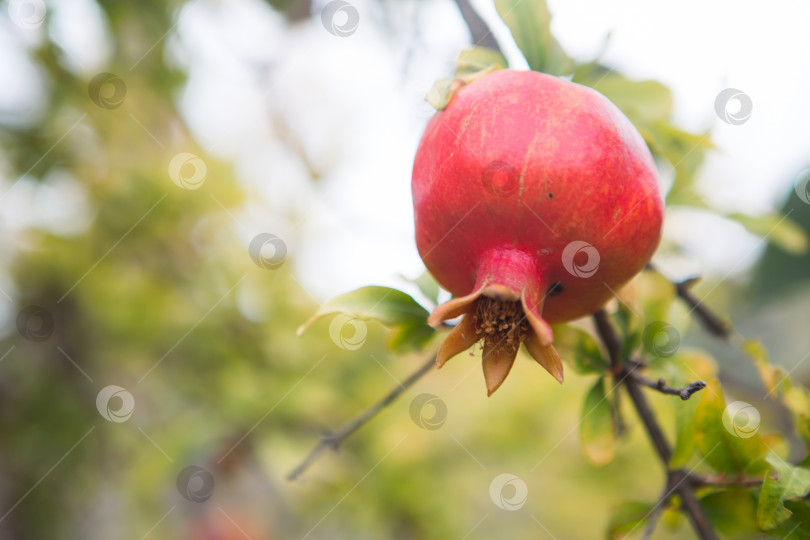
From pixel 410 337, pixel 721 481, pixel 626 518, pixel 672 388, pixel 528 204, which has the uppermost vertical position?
pixel 528 204

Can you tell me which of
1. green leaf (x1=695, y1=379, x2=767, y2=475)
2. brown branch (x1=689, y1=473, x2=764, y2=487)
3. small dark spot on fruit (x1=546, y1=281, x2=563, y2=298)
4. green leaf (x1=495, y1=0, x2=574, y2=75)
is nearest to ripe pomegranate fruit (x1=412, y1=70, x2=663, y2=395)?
small dark spot on fruit (x1=546, y1=281, x2=563, y2=298)

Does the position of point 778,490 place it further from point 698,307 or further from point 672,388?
point 698,307

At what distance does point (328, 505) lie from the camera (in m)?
1.74

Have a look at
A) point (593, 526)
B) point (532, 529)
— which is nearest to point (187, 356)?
point (593, 526)

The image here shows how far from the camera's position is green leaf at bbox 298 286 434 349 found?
71cm

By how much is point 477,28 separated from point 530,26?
0.08 meters

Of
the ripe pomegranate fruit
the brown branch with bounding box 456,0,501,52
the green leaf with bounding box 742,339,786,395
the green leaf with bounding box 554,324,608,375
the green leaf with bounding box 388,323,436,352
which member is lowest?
the green leaf with bounding box 742,339,786,395

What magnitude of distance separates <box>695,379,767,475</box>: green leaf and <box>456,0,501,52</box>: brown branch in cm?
52

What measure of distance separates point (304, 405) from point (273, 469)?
18 centimetres

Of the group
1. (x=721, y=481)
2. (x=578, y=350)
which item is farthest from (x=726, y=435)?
(x=578, y=350)

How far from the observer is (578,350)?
0.83 metres

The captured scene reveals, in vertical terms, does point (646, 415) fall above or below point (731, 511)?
above

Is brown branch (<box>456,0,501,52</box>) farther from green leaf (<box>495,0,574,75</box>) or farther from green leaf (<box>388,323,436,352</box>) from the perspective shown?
green leaf (<box>388,323,436,352</box>)

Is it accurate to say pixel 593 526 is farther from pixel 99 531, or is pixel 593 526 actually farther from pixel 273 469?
pixel 99 531
